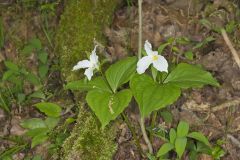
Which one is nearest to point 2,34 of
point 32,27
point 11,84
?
point 32,27

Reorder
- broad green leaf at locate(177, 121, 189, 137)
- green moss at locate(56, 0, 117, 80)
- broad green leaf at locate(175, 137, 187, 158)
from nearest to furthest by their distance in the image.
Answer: broad green leaf at locate(175, 137, 187, 158), broad green leaf at locate(177, 121, 189, 137), green moss at locate(56, 0, 117, 80)

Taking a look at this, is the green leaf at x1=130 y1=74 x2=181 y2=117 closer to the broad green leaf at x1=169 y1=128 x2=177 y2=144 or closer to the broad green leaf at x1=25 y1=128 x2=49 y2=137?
the broad green leaf at x1=169 y1=128 x2=177 y2=144

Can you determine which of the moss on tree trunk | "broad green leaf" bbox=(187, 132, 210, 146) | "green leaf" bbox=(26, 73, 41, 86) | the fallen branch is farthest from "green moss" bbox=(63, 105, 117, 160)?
the fallen branch

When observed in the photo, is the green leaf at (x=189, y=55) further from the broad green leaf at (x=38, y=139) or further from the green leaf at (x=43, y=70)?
the broad green leaf at (x=38, y=139)

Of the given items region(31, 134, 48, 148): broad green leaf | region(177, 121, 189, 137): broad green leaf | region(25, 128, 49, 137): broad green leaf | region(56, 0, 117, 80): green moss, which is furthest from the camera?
region(56, 0, 117, 80): green moss

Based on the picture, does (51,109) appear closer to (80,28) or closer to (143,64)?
(80,28)

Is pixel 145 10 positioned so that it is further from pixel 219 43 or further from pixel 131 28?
pixel 219 43

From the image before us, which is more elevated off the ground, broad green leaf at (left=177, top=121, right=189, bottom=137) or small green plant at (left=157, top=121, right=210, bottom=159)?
broad green leaf at (left=177, top=121, right=189, bottom=137)

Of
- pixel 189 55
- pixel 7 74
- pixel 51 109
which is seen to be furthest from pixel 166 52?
pixel 7 74
